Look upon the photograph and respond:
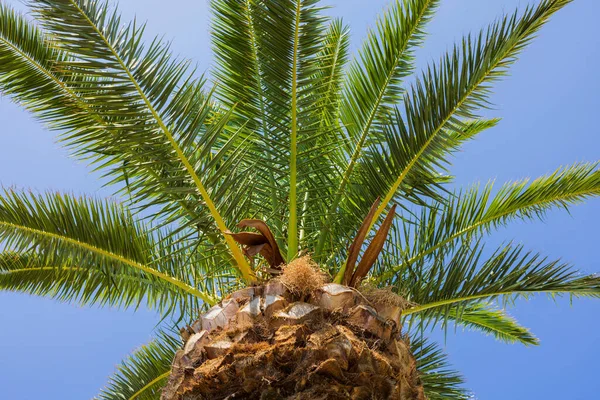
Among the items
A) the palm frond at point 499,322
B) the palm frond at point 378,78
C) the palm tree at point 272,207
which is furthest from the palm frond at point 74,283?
the palm frond at point 499,322

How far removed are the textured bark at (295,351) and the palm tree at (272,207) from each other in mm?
10

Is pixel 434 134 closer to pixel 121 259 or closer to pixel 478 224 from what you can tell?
pixel 478 224

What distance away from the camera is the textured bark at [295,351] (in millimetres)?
3684

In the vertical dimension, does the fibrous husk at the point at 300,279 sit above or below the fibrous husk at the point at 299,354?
above

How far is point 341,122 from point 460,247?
2094 millimetres

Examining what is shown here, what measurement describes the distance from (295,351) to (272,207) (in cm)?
239

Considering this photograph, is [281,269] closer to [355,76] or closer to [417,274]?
[417,274]

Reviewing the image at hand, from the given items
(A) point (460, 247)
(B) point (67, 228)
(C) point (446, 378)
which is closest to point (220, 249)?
(B) point (67, 228)

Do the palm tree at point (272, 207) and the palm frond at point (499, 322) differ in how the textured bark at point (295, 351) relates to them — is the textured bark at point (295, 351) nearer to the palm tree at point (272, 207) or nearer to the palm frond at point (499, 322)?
the palm tree at point (272, 207)

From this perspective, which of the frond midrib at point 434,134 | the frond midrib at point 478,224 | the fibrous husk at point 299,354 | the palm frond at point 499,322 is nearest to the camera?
the fibrous husk at point 299,354

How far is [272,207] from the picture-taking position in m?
5.98

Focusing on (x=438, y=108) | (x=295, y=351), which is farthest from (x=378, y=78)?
(x=295, y=351)

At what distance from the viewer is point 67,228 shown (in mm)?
5289

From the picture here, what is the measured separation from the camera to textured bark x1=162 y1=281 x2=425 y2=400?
12.1 ft
